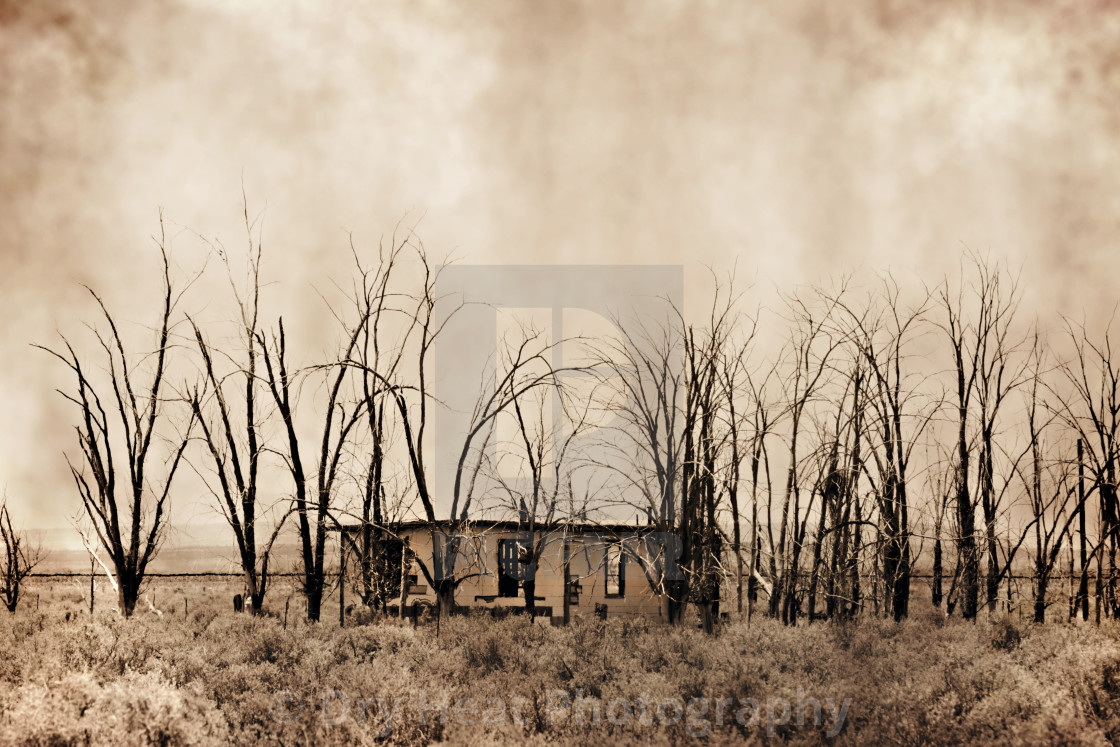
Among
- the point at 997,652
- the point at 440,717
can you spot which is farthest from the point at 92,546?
the point at 997,652

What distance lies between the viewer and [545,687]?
10375 millimetres

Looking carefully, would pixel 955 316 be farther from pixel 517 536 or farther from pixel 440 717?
pixel 517 536

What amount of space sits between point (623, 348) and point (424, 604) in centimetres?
1208

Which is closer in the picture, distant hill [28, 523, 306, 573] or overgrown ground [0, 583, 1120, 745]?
overgrown ground [0, 583, 1120, 745]

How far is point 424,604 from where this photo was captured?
840 inches

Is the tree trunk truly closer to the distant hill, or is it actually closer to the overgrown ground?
the overgrown ground

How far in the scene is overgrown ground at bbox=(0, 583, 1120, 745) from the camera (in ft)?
28.6

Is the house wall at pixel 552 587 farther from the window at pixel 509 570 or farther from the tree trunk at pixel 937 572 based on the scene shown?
the tree trunk at pixel 937 572

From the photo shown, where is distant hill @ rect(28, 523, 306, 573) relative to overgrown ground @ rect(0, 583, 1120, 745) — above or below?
below

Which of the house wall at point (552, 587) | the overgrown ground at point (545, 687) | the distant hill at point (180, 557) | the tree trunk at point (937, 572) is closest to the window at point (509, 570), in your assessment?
the house wall at point (552, 587)

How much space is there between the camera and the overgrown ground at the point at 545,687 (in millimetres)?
8727

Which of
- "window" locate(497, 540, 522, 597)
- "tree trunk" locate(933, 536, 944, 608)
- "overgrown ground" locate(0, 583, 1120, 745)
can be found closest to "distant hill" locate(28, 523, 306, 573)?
"window" locate(497, 540, 522, 597)

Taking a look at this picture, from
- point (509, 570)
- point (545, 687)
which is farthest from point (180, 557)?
point (545, 687)

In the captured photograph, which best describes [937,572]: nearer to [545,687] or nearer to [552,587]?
[545,687]
